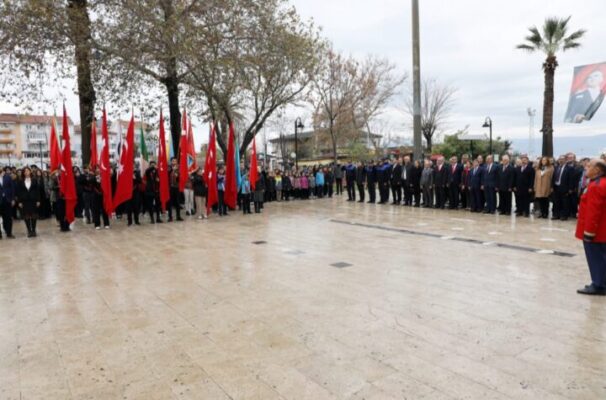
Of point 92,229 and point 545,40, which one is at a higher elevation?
point 545,40

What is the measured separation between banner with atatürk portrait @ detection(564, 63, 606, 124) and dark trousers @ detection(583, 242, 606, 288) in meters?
16.5

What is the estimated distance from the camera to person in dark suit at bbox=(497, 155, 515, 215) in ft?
43.6

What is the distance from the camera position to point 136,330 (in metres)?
4.65

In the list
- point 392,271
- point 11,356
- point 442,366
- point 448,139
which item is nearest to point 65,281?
point 11,356

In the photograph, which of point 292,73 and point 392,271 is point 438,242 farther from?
point 292,73

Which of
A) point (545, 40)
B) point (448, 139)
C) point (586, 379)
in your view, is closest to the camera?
point (586, 379)

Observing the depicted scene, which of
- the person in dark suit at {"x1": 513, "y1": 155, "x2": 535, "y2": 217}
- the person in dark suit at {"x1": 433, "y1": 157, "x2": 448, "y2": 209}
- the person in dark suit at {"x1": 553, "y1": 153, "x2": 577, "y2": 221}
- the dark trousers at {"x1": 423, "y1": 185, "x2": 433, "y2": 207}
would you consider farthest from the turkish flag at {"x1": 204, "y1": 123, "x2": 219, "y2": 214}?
the person in dark suit at {"x1": 553, "y1": 153, "x2": 577, "y2": 221}

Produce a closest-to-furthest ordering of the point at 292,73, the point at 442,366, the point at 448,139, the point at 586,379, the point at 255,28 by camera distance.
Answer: the point at 586,379 < the point at 442,366 < the point at 255,28 < the point at 292,73 < the point at 448,139

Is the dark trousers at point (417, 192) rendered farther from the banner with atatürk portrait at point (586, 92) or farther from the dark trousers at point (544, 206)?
the banner with atatürk portrait at point (586, 92)

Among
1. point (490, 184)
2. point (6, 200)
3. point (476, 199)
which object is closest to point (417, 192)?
point (476, 199)

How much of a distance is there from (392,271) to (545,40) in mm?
22271

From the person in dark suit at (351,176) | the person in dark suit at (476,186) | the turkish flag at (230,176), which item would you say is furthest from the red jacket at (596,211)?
the person in dark suit at (351,176)

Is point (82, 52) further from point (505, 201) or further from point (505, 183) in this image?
point (505, 201)

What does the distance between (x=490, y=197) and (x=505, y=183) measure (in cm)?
76
